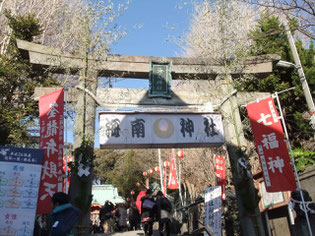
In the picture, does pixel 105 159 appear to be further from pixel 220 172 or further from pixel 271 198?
pixel 271 198

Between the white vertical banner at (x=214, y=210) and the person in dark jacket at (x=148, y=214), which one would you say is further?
the person in dark jacket at (x=148, y=214)

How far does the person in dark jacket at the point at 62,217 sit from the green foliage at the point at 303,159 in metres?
8.20

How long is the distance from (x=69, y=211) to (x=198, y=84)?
6368 millimetres

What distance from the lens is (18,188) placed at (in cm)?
571

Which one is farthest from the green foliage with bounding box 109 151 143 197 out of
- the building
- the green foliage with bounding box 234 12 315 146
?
the green foliage with bounding box 234 12 315 146

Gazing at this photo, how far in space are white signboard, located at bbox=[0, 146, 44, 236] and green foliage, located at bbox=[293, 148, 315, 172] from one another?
8.18 meters

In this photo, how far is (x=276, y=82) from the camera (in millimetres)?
13180

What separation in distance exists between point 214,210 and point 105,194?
26.2 meters

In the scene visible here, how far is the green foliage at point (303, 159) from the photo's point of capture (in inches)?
370

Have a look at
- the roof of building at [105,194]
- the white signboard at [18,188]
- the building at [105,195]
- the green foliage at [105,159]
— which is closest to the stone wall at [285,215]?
the white signboard at [18,188]

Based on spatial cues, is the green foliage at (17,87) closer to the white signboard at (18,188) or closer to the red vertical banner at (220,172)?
the white signboard at (18,188)

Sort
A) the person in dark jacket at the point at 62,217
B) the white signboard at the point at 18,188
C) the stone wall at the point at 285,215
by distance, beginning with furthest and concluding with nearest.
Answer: the stone wall at the point at 285,215
the white signboard at the point at 18,188
the person in dark jacket at the point at 62,217

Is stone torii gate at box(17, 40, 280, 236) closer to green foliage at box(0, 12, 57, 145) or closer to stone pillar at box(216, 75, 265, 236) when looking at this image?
stone pillar at box(216, 75, 265, 236)

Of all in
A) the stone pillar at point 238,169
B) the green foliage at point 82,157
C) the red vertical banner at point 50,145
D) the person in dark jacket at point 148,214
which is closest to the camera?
the red vertical banner at point 50,145
